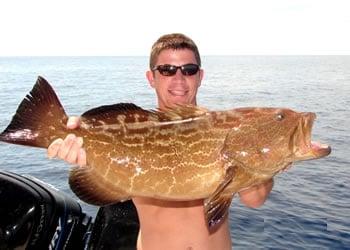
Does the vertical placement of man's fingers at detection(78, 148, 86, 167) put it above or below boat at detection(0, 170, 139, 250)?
above

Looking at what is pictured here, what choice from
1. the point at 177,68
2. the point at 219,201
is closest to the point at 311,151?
the point at 219,201

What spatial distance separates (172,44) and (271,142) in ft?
5.63

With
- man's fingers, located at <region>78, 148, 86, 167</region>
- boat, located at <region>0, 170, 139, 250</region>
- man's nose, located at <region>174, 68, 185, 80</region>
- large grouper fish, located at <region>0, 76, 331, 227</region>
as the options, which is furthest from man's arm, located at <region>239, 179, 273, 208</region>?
boat, located at <region>0, 170, 139, 250</region>

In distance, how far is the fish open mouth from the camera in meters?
3.51

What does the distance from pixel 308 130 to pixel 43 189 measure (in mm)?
4009

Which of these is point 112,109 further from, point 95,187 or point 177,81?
point 177,81

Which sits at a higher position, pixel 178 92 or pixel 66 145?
pixel 178 92

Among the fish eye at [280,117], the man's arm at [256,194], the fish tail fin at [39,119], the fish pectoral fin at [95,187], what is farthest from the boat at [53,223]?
the fish eye at [280,117]

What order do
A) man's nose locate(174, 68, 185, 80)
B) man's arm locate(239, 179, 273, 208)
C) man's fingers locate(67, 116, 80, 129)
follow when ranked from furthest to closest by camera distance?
man's nose locate(174, 68, 185, 80), man's arm locate(239, 179, 273, 208), man's fingers locate(67, 116, 80, 129)

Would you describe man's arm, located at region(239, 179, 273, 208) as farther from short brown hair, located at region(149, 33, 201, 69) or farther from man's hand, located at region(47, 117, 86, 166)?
man's hand, located at region(47, 117, 86, 166)

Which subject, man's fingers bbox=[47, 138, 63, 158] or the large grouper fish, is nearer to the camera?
the large grouper fish

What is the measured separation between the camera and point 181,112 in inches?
148

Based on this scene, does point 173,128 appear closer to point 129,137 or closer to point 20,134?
point 129,137

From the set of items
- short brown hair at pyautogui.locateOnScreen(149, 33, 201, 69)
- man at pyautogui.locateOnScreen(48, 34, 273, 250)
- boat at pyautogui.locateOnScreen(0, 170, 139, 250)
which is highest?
short brown hair at pyautogui.locateOnScreen(149, 33, 201, 69)
